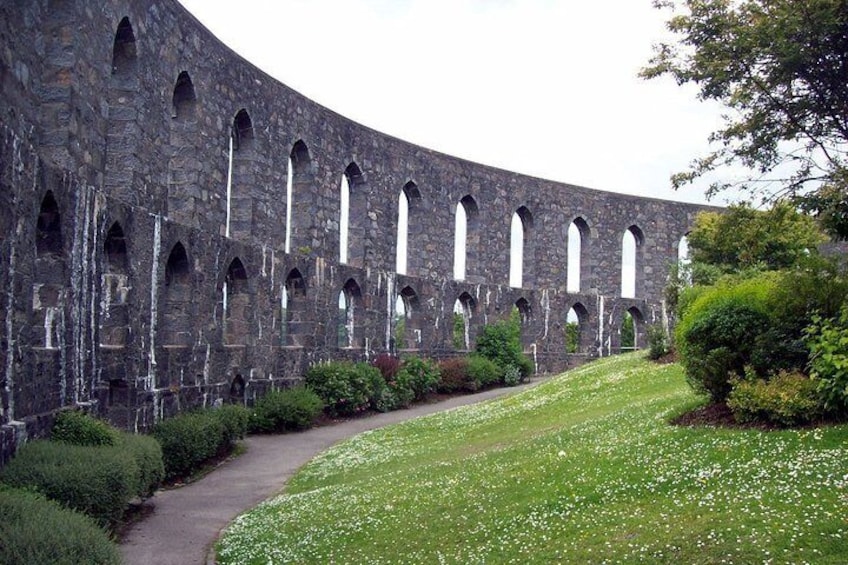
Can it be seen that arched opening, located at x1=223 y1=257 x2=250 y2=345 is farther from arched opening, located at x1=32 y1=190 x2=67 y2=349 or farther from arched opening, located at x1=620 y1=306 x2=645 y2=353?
arched opening, located at x1=620 y1=306 x2=645 y2=353

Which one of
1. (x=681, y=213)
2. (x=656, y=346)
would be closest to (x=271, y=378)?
(x=656, y=346)

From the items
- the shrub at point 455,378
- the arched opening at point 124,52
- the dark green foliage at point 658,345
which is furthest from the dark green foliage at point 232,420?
the shrub at point 455,378

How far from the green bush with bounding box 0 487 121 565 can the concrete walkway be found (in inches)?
101

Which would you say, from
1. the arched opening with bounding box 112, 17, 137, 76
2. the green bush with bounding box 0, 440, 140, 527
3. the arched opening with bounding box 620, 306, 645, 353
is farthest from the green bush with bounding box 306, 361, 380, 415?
the arched opening with bounding box 620, 306, 645, 353

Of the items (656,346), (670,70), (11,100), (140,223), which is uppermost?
(670,70)

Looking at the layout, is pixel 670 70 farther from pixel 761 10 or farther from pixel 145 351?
pixel 145 351

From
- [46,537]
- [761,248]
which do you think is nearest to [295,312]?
[761,248]

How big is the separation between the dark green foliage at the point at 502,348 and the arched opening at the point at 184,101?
45.8 ft

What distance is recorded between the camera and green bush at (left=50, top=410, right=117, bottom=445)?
34.5ft

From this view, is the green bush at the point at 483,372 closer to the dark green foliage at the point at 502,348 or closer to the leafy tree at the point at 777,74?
the dark green foliage at the point at 502,348

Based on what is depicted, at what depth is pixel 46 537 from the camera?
5863 millimetres

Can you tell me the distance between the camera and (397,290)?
88.6 feet

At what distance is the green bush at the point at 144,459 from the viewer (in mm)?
10727

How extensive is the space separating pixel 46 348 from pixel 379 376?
12.9 m
